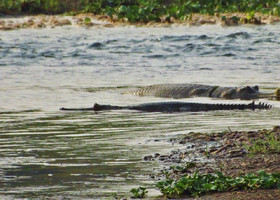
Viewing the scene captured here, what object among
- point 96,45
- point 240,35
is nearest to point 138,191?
point 96,45

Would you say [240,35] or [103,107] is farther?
[240,35]

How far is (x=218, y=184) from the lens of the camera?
6164 mm

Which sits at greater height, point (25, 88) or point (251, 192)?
point (251, 192)

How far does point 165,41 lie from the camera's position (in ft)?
82.9

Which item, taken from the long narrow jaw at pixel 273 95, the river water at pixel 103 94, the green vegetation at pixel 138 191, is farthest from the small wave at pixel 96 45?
the green vegetation at pixel 138 191

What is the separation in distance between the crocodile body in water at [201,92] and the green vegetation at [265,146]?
566 centimetres

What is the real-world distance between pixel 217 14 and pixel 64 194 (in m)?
26.7

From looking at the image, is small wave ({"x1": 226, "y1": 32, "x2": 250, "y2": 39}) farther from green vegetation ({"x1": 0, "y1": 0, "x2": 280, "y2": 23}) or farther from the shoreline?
green vegetation ({"x1": 0, "y1": 0, "x2": 280, "y2": 23})

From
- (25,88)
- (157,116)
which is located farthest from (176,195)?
(25,88)

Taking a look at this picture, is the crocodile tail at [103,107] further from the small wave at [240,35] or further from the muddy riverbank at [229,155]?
the small wave at [240,35]

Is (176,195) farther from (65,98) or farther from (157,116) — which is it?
(65,98)

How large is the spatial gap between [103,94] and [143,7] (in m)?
18.8

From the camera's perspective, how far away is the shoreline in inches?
1200

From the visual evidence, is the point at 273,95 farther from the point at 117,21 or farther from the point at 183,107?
the point at 117,21
